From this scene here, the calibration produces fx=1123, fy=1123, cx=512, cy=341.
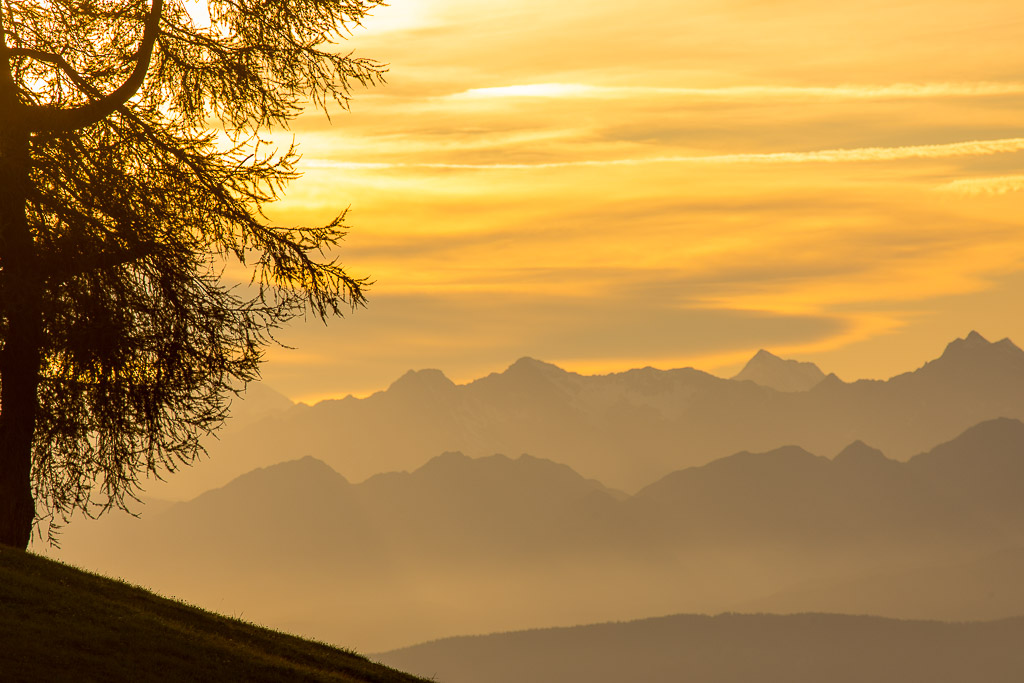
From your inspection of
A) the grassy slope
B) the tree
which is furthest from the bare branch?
the grassy slope

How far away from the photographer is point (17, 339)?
21.4 m

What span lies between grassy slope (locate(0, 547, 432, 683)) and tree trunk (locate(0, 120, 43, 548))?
1.14m

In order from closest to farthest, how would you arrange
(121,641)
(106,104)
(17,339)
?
(121,641) → (17,339) → (106,104)

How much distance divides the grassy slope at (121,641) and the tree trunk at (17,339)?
1.14 m

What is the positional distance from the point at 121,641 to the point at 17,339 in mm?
6243

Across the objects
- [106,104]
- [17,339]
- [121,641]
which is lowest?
[121,641]

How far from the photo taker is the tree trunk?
2073cm

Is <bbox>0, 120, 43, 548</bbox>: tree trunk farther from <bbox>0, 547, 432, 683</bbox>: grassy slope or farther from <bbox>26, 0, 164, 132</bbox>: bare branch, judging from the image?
<bbox>0, 547, 432, 683</bbox>: grassy slope

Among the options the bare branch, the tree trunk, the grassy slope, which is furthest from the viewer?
the bare branch

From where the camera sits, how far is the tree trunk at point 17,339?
20.7 m

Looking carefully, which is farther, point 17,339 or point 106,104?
point 106,104

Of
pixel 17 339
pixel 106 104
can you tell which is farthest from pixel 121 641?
pixel 106 104

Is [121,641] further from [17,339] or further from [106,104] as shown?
[106,104]

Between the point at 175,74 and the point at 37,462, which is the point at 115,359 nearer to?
the point at 37,462
